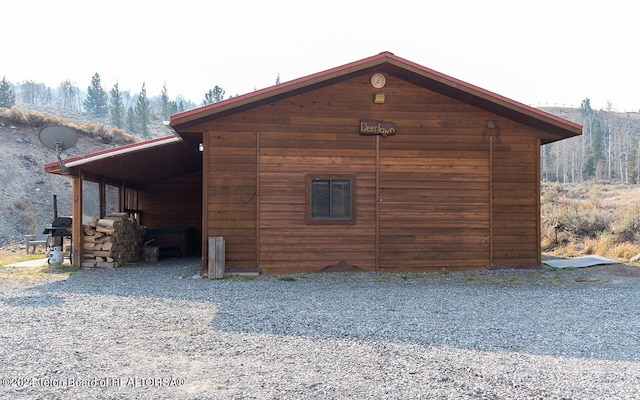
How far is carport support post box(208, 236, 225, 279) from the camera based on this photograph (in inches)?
390

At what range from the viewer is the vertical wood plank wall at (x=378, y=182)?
10359mm

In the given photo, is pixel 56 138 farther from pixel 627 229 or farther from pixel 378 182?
pixel 627 229

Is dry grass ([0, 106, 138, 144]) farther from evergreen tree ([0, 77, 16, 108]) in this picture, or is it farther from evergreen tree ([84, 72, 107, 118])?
evergreen tree ([84, 72, 107, 118])

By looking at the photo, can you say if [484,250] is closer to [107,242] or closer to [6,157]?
[107,242]

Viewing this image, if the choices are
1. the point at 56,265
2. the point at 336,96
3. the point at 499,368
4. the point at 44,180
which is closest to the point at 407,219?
the point at 336,96

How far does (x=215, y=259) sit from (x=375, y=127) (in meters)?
4.14

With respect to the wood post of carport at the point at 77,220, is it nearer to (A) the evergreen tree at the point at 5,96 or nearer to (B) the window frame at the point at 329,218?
(B) the window frame at the point at 329,218

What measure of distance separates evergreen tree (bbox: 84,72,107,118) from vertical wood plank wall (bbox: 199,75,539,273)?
7712 centimetres

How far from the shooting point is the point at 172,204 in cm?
1727

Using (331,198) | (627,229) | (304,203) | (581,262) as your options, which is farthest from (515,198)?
(627,229)

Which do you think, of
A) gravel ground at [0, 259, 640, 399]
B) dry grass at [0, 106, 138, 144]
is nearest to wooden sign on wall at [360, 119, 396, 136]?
gravel ground at [0, 259, 640, 399]

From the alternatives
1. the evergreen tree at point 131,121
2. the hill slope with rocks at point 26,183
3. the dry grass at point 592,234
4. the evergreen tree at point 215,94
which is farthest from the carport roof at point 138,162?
the evergreen tree at point 131,121

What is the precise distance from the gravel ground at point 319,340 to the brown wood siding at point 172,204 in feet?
25.8

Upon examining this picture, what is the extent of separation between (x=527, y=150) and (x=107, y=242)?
31.3 feet
